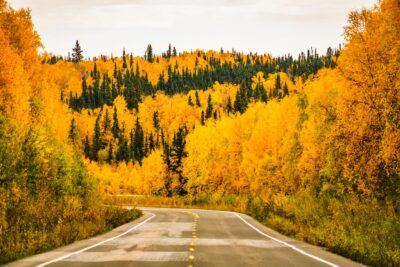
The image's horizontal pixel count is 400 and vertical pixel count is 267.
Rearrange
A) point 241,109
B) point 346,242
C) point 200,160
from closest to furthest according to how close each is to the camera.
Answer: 1. point 346,242
2. point 200,160
3. point 241,109

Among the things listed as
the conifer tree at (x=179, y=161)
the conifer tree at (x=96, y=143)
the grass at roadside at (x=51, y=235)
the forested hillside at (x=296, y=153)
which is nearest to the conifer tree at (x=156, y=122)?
the conifer tree at (x=96, y=143)

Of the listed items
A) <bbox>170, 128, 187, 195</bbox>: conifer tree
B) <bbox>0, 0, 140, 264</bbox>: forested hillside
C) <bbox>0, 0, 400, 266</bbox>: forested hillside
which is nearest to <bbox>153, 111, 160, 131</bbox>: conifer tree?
<bbox>170, 128, 187, 195</bbox>: conifer tree

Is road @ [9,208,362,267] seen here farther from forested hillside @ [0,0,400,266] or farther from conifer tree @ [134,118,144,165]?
conifer tree @ [134,118,144,165]

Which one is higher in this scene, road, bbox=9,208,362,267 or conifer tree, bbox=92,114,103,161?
road, bbox=9,208,362,267

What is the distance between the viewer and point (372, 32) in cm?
2297

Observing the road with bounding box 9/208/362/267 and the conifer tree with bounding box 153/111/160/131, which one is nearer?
the road with bounding box 9/208/362/267

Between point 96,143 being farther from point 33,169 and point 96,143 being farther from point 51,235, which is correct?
point 51,235

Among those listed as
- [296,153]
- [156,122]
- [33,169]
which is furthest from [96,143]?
[33,169]

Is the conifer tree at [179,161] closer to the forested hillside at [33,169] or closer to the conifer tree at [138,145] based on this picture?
the forested hillside at [33,169]

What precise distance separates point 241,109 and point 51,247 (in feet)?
410

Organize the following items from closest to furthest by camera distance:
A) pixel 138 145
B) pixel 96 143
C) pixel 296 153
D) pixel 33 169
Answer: pixel 33 169 → pixel 296 153 → pixel 96 143 → pixel 138 145

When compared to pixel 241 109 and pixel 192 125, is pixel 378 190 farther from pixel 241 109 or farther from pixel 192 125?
pixel 192 125

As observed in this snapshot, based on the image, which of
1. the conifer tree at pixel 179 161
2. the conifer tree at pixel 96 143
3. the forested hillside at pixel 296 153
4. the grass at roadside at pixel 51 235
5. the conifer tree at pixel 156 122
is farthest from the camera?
the conifer tree at pixel 156 122

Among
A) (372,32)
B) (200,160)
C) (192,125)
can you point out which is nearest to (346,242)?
(372,32)
